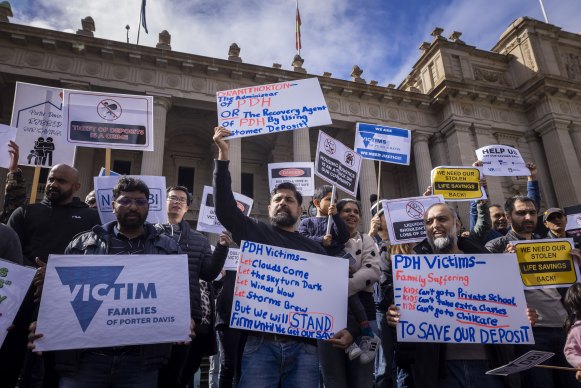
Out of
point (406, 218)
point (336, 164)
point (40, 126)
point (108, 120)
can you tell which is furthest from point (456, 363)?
point (40, 126)

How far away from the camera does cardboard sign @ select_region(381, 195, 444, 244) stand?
5636 mm

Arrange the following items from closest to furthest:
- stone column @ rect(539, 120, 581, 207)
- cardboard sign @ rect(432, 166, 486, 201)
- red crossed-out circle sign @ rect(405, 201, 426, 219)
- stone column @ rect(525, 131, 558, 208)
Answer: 1. red crossed-out circle sign @ rect(405, 201, 426, 219)
2. cardboard sign @ rect(432, 166, 486, 201)
3. stone column @ rect(539, 120, 581, 207)
4. stone column @ rect(525, 131, 558, 208)

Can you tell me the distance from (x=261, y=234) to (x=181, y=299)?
821mm

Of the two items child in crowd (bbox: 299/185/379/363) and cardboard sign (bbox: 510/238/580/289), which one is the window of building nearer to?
child in crowd (bbox: 299/185/379/363)

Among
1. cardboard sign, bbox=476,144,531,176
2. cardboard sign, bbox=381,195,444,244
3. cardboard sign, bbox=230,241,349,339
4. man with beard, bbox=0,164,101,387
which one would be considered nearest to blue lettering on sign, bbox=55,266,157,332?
cardboard sign, bbox=230,241,349,339

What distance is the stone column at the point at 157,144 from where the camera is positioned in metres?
16.7

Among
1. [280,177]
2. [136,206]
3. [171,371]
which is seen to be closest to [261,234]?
[136,206]

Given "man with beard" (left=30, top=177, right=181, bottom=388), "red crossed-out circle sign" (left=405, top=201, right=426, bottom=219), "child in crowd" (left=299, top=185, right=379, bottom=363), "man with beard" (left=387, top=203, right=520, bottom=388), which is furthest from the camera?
"red crossed-out circle sign" (left=405, top=201, right=426, bottom=219)

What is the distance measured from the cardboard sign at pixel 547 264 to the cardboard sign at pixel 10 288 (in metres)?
4.04

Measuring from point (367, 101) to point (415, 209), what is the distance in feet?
58.0

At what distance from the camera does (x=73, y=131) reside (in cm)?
536

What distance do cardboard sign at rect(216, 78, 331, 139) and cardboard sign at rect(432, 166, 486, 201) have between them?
10.4 feet

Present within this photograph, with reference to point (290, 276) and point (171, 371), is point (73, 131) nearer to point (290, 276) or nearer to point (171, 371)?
point (171, 371)

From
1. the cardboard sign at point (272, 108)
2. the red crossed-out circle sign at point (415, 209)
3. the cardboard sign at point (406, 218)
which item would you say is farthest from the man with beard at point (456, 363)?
the red crossed-out circle sign at point (415, 209)
